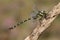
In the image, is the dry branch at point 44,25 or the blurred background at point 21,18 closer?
the dry branch at point 44,25

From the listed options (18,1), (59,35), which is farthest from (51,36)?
(18,1)

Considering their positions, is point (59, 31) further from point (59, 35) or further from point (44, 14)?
point (44, 14)

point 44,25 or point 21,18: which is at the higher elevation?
point 21,18

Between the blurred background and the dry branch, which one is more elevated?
the blurred background

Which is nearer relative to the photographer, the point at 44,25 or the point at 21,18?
the point at 44,25

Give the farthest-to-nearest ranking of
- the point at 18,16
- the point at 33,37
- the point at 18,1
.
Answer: the point at 18,1 < the point at 18,16 < the point at 33,37

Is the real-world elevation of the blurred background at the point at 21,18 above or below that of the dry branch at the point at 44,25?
above

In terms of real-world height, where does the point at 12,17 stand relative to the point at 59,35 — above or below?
above

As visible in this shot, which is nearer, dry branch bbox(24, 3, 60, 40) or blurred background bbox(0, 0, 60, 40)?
dry branch bbox(24, 3, 60, 40)
